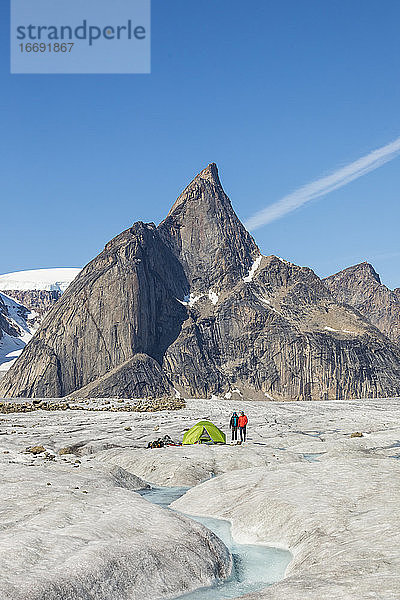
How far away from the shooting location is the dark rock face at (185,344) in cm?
16312

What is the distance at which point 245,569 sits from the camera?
15.6 meters

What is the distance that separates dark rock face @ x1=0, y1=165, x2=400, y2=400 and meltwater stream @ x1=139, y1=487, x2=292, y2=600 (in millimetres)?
137018

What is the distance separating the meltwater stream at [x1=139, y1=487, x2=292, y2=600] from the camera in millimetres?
13672

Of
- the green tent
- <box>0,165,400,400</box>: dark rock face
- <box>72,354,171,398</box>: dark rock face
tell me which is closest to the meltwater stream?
the green tent

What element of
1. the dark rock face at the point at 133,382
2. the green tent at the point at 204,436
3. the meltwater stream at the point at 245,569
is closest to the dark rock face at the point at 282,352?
the dark rock face at the point at 133,382

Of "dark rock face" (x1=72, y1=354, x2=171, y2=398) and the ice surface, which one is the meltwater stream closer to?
the ice surface

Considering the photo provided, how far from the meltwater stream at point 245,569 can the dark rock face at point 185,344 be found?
450 feet

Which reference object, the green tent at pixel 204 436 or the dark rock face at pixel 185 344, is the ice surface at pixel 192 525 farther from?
the dark rock face at pixel 185 344

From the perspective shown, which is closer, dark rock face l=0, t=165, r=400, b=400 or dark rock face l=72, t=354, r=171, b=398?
dark rock face l=72, t=354, r=171, b=398

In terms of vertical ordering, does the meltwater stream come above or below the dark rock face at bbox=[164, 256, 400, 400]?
below

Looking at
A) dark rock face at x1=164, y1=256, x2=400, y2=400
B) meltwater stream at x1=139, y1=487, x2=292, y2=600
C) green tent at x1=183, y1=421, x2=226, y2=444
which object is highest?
dark rock face at x1=164, y1=256, x2=400, y2=400

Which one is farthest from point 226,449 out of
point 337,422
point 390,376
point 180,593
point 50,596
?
point 390,376

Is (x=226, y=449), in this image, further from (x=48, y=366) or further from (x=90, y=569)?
(x=48, y=366)

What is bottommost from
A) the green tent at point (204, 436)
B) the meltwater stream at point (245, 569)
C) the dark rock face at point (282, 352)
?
the meltwater stream at point (245, 569)
